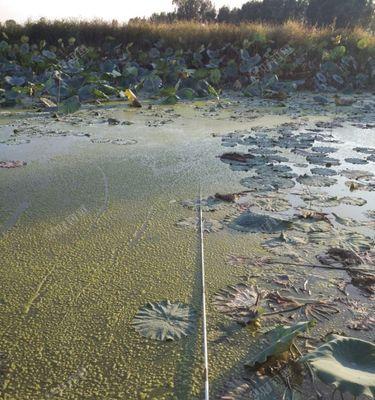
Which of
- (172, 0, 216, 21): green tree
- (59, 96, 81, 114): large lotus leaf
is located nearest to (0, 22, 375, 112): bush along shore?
(59, 96, 81, 114): large lotus leaf

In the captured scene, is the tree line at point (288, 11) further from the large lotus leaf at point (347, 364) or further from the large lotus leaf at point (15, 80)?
the large lotus leaf at point (347, 364)

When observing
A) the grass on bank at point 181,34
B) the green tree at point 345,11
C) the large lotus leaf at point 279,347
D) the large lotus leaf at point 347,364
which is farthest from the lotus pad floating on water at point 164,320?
the green tree at point 345,11

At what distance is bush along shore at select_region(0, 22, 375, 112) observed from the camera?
6.02 m

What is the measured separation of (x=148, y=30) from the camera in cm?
786

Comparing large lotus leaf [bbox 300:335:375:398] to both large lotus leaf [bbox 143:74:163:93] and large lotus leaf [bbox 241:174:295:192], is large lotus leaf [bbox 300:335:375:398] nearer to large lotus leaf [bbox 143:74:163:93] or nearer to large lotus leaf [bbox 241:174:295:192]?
large lotus leaf [bbox 241:174:295:192]

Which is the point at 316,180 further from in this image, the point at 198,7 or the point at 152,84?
the point at 198,7

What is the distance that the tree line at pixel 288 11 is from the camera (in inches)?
803

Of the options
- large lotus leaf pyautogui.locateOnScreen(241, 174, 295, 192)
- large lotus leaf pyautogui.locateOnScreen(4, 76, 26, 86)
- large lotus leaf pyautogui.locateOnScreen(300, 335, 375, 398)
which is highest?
large lotus leaf pyautogui.locateOnScreen(300, 335, 375, 398)

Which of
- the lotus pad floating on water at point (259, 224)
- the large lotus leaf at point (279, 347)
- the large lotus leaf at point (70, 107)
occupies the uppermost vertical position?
the large lotus leaf at point (279, 347)

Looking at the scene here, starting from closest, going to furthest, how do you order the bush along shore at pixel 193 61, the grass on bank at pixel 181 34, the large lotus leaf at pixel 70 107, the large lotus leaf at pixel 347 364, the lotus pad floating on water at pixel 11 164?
the large lotus leaf at pixel 347 364
the lotus pad floating on water at pixel 11 164
the large lotus leaf at pixel 70 107
the bush along shore at pixel 193 61
the grass on bank at pixel 181 34

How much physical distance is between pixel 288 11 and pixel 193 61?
1881 cm

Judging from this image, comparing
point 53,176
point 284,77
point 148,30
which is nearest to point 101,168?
point 53,176

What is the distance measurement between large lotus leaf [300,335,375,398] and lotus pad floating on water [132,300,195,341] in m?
0.36

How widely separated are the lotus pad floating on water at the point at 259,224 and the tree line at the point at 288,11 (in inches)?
713
